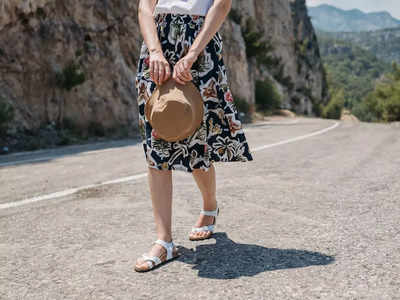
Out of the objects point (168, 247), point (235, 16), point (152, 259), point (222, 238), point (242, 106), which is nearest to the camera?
point (152, 259)

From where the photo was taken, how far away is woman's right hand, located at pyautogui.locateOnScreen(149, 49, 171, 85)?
224cm

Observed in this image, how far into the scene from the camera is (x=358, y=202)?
3.39m

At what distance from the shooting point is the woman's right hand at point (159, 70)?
2.24m

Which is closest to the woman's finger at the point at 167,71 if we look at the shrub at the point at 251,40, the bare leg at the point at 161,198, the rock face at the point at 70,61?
the bare leg at the point at 161,198

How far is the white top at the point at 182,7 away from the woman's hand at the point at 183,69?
0.97 feet

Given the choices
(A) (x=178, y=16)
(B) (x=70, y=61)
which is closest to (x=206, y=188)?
(A) (x=178, y=16)

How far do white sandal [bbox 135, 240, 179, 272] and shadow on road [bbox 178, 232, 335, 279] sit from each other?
55 mm

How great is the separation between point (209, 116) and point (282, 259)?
83 centimetres

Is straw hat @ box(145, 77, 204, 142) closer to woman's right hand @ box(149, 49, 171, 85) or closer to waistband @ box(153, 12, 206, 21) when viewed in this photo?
woman's right hand @ box(149, 49, 171, 85)

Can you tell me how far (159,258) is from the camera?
2.21 metres

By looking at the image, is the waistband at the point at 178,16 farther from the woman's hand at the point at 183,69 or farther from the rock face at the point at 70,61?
the rock face at the point at 70,61

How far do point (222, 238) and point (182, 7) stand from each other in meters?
1.33

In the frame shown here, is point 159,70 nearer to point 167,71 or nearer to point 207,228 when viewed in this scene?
point 167,71

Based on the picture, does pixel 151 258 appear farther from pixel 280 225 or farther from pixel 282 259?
pixel 280 225
